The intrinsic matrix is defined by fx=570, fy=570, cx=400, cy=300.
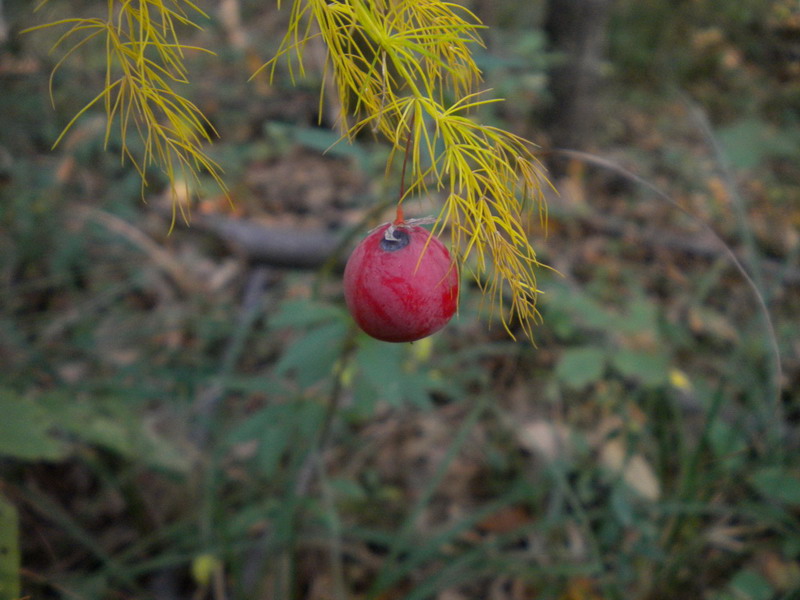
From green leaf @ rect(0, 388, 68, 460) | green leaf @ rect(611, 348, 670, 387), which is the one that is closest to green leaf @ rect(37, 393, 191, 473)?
green leaf @ rect(0, 388, 68, 460)

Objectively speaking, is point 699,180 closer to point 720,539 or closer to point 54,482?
point 720,539

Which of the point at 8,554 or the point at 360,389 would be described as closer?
the point at 8,554

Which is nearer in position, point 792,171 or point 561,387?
point 561,387

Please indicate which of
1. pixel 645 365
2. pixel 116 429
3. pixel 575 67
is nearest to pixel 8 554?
pixel 116 429

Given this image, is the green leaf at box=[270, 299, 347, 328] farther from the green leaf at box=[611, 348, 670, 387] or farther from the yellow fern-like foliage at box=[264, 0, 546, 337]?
the green leaf at box=[611, 348, 670, 387]

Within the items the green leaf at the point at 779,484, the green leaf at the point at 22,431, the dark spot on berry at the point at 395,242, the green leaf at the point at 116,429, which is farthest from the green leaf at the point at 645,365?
the green leaf at the point at 22,431

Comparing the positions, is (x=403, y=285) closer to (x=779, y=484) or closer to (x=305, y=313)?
(x=305, y=313)

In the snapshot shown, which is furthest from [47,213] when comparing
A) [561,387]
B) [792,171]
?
[792,171]
